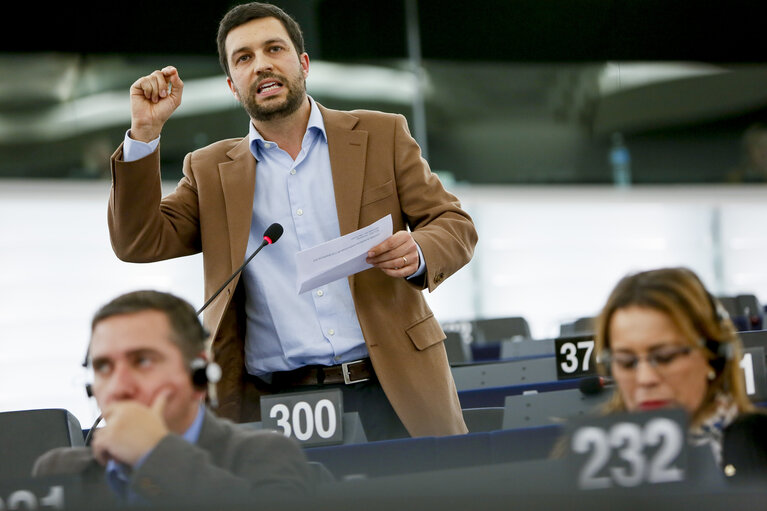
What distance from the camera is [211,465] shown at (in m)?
1.53

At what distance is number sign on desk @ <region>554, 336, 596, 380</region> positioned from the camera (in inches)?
139

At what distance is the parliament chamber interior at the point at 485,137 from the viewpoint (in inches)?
324

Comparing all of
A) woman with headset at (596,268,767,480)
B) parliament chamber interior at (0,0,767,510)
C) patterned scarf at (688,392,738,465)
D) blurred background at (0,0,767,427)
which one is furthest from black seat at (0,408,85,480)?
blurred background at (0,0,767,427)

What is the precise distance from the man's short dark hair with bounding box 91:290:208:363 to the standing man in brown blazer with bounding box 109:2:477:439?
1.00m

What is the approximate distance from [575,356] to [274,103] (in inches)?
51.6

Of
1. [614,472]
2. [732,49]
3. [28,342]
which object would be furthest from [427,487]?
[732,49]

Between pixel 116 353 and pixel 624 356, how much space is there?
29.5 inches

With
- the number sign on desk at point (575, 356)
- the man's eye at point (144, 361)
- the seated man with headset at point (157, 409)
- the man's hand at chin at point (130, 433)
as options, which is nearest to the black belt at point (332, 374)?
the number sign on desk at point (575, 356)

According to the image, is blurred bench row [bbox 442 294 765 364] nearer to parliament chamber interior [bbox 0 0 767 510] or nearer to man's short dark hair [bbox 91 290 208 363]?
parliament chamber interior [bbox 0 0 767 510]

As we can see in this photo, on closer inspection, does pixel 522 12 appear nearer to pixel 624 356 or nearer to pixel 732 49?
pixel 732 49

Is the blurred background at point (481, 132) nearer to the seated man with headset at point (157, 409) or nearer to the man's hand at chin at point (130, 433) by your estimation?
the seated man with headset at point (157, 409)

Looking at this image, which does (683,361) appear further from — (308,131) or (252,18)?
(252,18)

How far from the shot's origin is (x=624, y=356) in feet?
5.57

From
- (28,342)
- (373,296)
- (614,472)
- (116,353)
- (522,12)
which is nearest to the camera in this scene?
(614,472)
